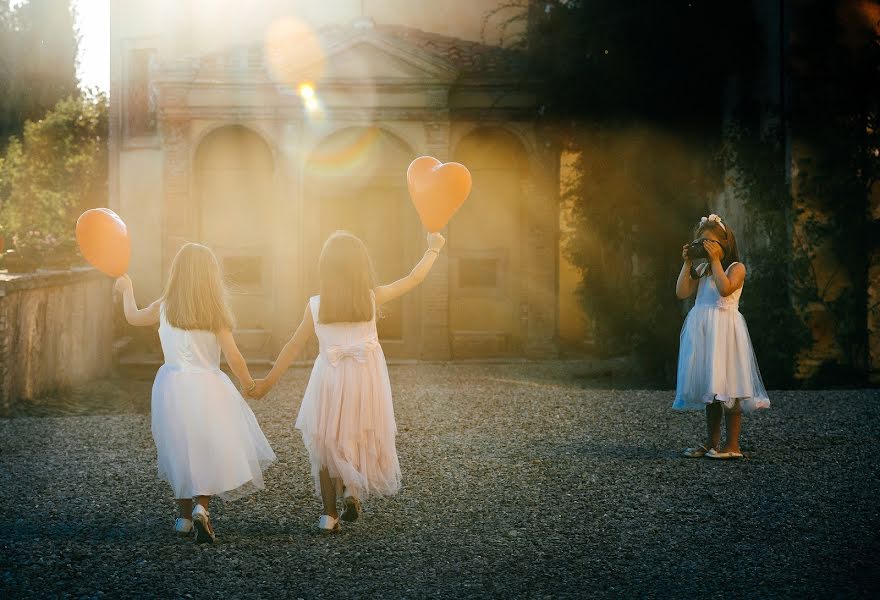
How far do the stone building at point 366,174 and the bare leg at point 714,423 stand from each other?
28.9 ft

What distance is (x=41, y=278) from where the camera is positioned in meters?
11.3

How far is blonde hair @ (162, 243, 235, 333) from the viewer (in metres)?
5.10

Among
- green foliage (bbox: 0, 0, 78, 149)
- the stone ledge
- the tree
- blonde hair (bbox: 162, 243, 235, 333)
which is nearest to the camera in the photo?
blonde hair (bbox: 162, 243, 235, 333)

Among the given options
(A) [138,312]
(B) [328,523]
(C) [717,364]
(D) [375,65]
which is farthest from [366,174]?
(B) [328,523]

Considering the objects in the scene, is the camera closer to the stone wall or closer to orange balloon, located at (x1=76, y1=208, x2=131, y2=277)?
orange balloon, located at (x1=76, y1=208, x2=131, y2=277)

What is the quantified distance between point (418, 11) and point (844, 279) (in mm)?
9349

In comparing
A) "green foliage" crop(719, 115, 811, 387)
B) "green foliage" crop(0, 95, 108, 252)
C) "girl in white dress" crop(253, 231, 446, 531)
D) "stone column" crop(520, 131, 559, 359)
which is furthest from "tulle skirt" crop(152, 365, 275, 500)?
"green foliage" crop(0, 95, 108, 252)

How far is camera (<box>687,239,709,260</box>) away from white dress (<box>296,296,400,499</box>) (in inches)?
112

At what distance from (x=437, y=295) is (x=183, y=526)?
1093 cm

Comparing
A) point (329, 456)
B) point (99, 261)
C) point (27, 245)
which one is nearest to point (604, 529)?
point (329, 456)

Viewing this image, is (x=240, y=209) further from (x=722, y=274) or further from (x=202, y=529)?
(x=202, y=529)

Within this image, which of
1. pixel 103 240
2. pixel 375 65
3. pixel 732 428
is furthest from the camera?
pixel 375 65

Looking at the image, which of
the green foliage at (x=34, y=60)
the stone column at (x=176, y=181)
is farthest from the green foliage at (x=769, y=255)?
the green foliage at (x=34, y=60)

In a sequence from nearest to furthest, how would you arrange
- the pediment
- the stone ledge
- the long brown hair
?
the long brown hair
the stone ledge
the pediment
